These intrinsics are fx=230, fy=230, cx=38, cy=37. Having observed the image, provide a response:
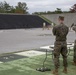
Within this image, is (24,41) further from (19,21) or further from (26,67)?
(19,21)

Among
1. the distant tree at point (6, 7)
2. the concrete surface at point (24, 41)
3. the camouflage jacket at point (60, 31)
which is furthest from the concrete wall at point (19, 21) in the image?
the camouflage jacket at point (60, 31)

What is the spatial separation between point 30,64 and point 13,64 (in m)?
0.60

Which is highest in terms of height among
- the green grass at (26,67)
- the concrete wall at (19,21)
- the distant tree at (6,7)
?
the distant tree at (6,7)

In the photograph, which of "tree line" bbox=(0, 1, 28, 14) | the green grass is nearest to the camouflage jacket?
the green grass

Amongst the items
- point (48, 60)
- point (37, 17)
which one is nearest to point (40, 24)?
point (37, 17)

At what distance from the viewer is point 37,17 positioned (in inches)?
1858

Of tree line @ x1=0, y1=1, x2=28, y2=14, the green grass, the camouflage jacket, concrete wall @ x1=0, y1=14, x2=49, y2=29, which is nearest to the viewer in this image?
the camouflage jacket

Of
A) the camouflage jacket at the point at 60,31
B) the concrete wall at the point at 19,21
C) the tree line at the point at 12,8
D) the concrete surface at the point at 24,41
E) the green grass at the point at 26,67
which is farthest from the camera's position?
the tree line at the point at 12,8

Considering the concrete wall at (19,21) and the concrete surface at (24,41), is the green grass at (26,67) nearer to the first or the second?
the concrete surface at (24,41)

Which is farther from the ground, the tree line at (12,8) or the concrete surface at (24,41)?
the tree line at (12,8)

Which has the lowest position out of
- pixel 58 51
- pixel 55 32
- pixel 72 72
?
pixel 72 72

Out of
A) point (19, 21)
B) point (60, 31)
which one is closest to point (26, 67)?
point (60, 31)

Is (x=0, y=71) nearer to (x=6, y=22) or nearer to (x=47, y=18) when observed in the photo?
(x=6, y=22)

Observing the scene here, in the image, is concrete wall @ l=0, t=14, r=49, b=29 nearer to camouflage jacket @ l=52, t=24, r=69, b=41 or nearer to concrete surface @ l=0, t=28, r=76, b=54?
concrete surface @ l=0, t=28, r=76, b=54
